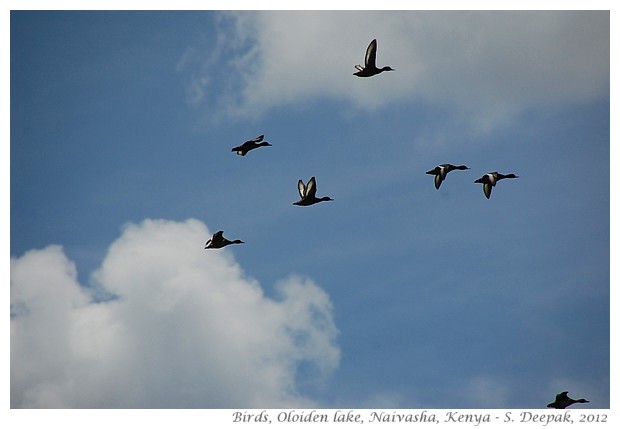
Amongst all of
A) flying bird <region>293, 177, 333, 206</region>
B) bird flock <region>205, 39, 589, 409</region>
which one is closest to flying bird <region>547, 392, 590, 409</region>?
bird flock <region>205, 39, 589, 409</region>

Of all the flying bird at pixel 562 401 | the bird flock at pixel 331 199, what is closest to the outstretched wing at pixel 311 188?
the bird flock at pixel 331 199

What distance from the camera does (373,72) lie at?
51781 millimetres

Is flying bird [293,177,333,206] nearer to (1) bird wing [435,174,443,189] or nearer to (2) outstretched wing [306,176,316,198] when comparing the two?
(2) outstretched wing [306,176,316,198]

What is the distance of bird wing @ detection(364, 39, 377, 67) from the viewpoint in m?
51.1

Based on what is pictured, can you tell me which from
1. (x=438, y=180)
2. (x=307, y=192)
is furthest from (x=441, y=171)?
(x=307, y=192)

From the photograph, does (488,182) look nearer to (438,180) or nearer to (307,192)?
(438,180)

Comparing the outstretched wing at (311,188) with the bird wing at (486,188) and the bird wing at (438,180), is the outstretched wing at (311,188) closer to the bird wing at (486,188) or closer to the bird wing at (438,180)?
the bird wing at (438,180)

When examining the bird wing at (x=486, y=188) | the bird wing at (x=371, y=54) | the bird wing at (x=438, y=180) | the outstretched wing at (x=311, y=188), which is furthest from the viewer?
the bird wing at (x=486, y=188)

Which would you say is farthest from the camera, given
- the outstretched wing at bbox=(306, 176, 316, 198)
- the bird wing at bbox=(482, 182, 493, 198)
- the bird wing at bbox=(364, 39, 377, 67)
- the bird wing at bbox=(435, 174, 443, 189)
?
the bird wing at bbox=(482, 182, 493, 198)

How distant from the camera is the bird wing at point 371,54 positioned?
5112 cm
